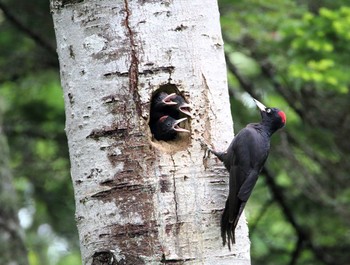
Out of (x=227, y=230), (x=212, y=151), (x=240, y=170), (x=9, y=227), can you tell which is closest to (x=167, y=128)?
(x=212, y=151)

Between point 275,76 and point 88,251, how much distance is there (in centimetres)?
438

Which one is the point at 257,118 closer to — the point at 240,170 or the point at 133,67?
the point at 240,170

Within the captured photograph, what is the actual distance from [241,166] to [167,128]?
0.40 m

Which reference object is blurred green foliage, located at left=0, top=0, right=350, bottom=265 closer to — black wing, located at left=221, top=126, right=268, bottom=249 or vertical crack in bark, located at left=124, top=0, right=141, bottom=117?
black wing, located at left=221, top=126, right=268, bottom=249

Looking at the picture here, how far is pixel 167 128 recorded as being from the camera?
3637 mm

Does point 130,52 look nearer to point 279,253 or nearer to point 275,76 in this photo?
point 275,76

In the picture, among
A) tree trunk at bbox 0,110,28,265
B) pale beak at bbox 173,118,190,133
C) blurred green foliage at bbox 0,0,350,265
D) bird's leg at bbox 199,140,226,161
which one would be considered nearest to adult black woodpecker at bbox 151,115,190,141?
pale beak at bbox 173,118,190,133

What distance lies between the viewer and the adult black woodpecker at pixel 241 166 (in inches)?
130

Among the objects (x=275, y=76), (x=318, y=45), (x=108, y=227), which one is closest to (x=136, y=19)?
(x=108, y=227)

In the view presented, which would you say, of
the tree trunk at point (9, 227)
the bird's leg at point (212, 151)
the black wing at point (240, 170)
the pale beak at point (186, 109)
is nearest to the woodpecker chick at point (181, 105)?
the pale beak at point (186, 109)

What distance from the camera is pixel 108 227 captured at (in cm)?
321

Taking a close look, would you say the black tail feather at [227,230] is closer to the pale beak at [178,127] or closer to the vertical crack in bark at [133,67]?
the pale beak at [178,127]

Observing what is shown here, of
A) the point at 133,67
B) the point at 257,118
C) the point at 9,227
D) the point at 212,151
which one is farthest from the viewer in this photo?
the point at 257,118

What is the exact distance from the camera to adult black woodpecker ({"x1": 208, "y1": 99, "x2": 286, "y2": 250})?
329cm
